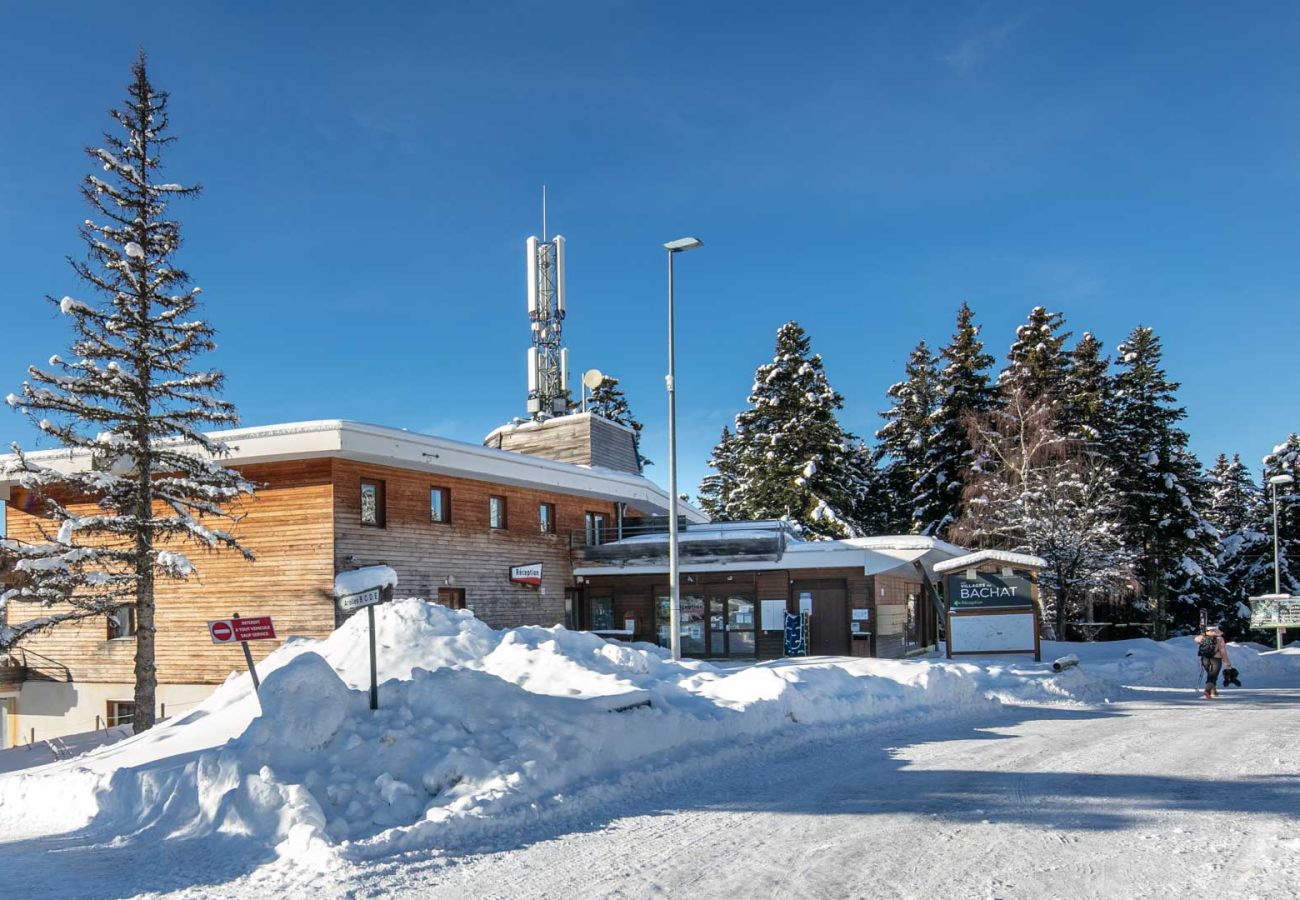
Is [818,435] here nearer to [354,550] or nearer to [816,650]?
[816,650]

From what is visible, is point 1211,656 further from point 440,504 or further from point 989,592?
point 440,504

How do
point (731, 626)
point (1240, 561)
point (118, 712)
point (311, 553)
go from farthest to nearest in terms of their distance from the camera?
point (1240, 561) < point (731, 626) < point (118, 712) < point (311, 553)

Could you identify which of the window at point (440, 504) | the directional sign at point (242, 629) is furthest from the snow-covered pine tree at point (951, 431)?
the directional sign at point (242, 629)

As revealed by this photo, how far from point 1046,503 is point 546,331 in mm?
18483

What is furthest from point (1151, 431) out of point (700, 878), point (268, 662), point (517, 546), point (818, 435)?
point (700, 878)

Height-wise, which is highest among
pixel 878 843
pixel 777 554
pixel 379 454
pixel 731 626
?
pixel 379 454

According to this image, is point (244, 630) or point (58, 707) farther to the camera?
point (58, 707)

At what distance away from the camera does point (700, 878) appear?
6219mm

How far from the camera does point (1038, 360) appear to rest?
40.6 meters

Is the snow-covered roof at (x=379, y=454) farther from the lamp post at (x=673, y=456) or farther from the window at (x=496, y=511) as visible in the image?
the lamp post at (x=673, y=456)

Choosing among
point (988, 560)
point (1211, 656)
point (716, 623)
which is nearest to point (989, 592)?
point (988, 560)

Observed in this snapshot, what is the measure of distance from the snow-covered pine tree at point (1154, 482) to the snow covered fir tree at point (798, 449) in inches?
445

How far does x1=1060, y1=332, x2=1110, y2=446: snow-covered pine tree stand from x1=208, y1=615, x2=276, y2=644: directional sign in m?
34.3

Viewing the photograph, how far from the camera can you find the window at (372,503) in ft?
70.3
